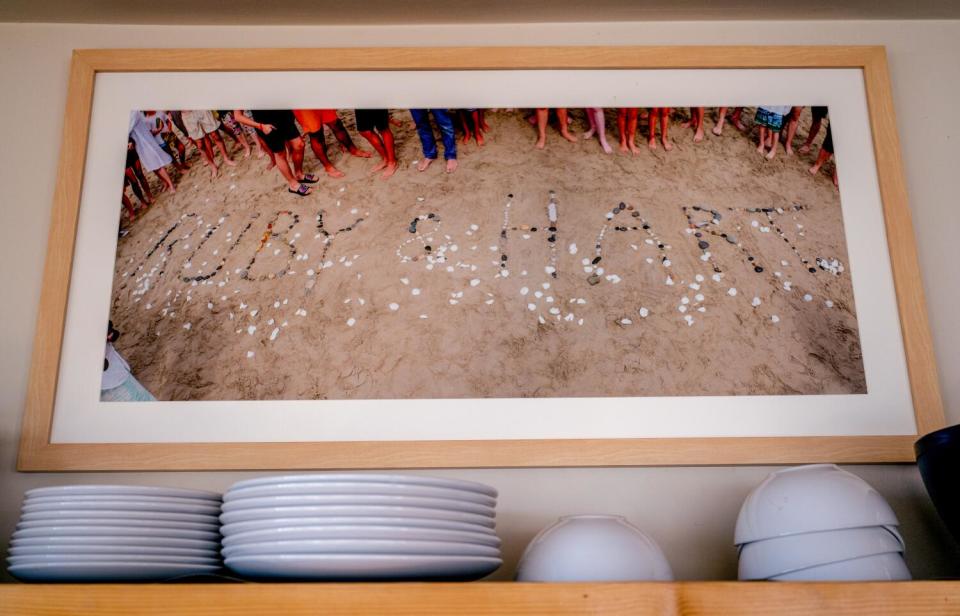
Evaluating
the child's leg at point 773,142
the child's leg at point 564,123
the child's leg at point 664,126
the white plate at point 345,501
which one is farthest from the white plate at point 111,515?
the child's leg at point 773,142

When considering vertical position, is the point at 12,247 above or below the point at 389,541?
above

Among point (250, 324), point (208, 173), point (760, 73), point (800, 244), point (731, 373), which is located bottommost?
point (731, 373)

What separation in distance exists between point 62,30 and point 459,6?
80 cm

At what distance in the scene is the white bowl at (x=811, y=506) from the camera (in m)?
1.13

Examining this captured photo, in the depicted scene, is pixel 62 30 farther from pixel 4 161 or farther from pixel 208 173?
pixel 208 173

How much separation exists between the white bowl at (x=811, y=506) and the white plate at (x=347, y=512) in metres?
0.42

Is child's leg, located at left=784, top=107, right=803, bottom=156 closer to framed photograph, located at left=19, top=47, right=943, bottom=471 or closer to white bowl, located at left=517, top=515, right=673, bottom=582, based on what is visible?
framed photograph, located at left=19, top=47, right=943, bottom=471

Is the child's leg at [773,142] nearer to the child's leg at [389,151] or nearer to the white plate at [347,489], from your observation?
the child's leg at [389,151]

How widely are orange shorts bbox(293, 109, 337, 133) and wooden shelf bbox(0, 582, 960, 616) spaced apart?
0.91 m

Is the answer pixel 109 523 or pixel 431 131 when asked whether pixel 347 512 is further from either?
pixel 431 131

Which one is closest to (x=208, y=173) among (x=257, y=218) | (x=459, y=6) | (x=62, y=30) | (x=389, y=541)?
(x=257, y=218)

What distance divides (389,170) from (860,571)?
102 centimetres

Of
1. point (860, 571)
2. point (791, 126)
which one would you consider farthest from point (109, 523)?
point (791, 126)

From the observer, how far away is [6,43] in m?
1.68
